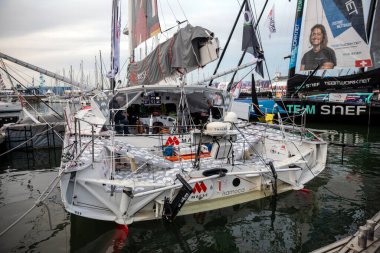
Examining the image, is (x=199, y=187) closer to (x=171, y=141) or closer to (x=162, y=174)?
(x=162, y=174)

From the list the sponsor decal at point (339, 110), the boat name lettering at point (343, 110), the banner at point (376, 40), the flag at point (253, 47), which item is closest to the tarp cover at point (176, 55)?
the flag at point (253, 47)

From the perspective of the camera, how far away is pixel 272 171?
305 inches

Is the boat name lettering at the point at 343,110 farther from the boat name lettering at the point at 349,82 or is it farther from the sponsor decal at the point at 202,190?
the sponsor decal at the point at 202,190

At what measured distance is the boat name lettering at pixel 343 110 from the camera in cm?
2438

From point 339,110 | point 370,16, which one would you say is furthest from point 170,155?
point 370,16

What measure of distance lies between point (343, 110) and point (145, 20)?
2021 cm

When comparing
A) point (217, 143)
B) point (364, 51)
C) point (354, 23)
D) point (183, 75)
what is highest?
point (354, 23)

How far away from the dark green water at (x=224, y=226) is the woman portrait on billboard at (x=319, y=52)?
16.1m

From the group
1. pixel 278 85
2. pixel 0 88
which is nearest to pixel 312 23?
pixel 278 85

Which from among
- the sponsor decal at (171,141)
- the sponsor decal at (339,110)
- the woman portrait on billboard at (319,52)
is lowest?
the sponsor decal at (171,141)

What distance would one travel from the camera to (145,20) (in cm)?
1183

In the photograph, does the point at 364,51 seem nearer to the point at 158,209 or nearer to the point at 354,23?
the point at 354,23

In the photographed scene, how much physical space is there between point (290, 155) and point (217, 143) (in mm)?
3024

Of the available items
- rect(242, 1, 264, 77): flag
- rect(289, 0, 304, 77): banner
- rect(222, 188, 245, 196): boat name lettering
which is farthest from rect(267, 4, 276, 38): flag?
rect(222, 188, 245, 196): boat name lettering
